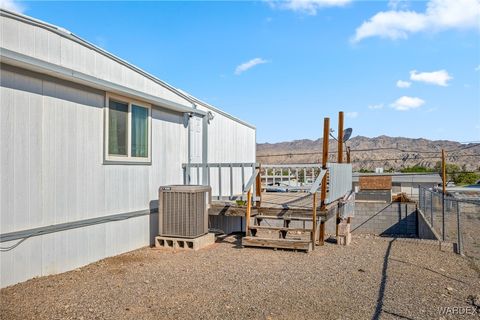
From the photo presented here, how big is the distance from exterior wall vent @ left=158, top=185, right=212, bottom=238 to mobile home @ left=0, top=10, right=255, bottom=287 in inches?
14.8

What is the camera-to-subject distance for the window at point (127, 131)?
6305 millimetres

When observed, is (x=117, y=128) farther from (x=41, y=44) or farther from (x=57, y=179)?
(x=41, y=44)

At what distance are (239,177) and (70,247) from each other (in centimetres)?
671

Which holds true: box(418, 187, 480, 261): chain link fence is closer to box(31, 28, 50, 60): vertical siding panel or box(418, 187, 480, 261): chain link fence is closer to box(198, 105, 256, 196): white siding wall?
box(198, 105, 256, 196): white siding wall

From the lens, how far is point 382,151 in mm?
73812

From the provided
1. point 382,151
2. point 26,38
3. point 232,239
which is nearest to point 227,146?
point 232,239

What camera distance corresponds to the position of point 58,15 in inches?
301

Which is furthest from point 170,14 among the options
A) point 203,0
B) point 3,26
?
point 3,26

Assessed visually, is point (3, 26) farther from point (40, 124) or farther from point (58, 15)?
point (58, 15)

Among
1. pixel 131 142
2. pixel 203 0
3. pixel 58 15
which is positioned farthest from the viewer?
pixel 203 0

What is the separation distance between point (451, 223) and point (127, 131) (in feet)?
31.5

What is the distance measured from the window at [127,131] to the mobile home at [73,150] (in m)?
0.02

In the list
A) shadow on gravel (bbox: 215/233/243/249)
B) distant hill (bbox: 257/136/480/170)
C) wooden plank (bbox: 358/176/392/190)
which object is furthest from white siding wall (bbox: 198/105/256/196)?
distant hill (bbox: 257/136/480/170)

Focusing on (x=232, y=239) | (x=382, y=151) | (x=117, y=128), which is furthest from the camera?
(x=382, y=151)
